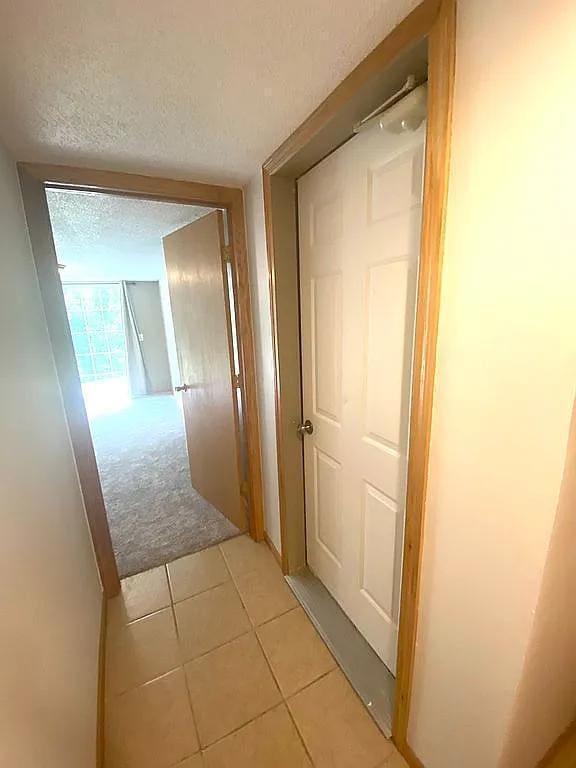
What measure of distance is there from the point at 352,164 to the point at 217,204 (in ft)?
2.66

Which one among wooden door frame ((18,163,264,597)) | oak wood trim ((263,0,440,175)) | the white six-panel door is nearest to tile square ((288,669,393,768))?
the white six-panel door

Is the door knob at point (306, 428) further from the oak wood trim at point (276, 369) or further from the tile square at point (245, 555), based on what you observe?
the tile square at point (245, 555)

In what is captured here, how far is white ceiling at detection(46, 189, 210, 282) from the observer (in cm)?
188

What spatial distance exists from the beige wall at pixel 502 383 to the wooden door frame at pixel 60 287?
4.02 feet

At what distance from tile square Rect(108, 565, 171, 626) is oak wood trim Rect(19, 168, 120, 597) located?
0.33 feet

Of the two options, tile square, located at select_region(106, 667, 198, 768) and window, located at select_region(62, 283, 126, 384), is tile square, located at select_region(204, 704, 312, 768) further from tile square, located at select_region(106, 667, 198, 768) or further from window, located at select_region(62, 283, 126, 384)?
window, located at select_region(62, 283, 126, 384)

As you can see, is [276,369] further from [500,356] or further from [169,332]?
[169,332]

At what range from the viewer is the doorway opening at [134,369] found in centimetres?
210

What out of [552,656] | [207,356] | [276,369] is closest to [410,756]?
[552,656]

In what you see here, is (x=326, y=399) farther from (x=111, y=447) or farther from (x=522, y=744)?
(x=111, y=447)

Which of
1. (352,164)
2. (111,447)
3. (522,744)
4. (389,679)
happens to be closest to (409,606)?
(522,744)

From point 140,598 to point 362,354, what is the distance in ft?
5.74

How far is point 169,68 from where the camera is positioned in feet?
2.81

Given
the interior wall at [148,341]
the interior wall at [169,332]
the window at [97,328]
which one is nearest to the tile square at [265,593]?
the interior wall at [169,332]
